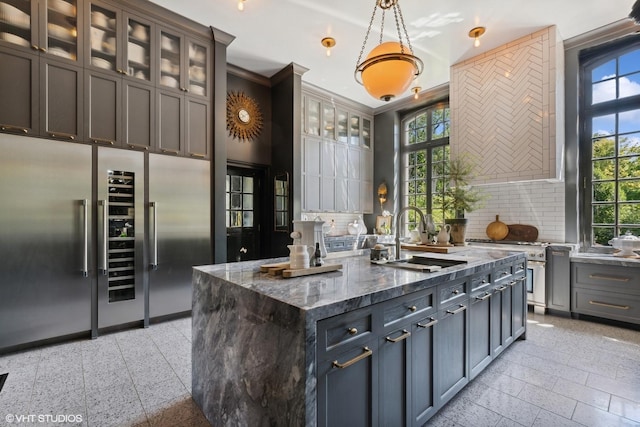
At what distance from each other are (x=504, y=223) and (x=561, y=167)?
1.05 meters

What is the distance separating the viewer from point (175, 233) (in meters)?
3.48

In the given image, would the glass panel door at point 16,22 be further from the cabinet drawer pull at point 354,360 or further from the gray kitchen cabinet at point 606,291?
the gray kitchen cabinet at point 606,291

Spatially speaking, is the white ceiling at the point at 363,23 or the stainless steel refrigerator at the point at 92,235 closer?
the stainless steel refrigerator at the point at 92,235

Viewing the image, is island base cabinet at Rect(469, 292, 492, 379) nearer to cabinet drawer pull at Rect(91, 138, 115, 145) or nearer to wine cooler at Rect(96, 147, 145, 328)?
wine cooler at Rect(96, 147, 145, 328)

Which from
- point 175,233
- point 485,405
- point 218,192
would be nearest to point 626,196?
point 485,405

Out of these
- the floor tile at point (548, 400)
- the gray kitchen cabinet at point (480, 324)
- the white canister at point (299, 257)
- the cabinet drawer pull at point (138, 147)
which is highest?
the cabinet drawer pull at point (138, 147)

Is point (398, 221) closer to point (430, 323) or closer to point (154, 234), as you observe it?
point (430, 323)

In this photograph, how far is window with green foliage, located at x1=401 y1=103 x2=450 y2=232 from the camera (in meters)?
5.56

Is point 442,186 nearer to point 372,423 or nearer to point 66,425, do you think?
point 372,423

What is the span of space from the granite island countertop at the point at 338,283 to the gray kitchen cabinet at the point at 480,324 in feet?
0.47

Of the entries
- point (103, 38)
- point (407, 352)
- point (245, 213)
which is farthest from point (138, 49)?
point (407, 352)

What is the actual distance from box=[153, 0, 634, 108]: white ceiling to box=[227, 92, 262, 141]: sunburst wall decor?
1.76ft

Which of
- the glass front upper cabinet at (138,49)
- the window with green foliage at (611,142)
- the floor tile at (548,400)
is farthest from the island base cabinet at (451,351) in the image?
the glass front upper cabinet at (138,49)
